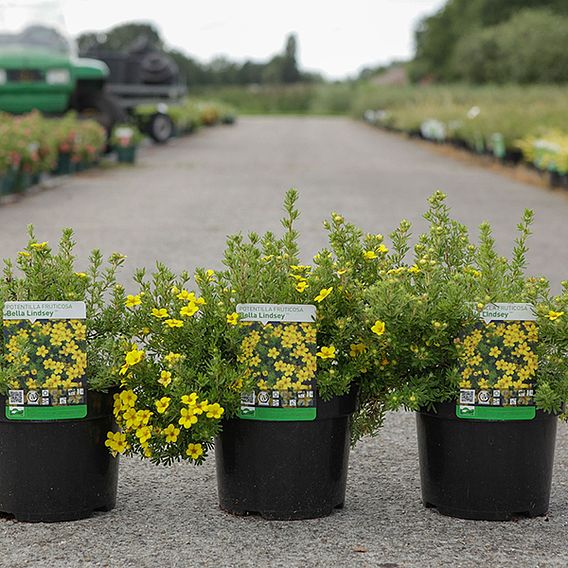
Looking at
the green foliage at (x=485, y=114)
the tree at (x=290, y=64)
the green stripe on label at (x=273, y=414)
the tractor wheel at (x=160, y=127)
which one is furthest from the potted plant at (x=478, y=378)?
the tree at (x=290, y=64)

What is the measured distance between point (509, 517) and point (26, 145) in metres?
12.2

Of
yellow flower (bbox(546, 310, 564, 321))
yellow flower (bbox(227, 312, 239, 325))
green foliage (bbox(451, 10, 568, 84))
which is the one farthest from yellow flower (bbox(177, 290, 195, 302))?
green foliage (bbox(451, 10, 568, 84))

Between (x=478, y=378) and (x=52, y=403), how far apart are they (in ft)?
4.17

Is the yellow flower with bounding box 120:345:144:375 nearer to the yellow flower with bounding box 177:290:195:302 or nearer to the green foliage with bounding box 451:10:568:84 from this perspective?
the yellow flower with bounding box 177:290:195:302

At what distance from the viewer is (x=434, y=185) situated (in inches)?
731

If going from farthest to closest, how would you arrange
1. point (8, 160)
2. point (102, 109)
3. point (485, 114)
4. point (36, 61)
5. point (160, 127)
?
point (160, 127)
point (485, 114)
point (102, 109)
point (36, 61)
point (8, 160)

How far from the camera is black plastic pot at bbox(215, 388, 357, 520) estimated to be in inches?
148

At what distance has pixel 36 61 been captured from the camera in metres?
19.9

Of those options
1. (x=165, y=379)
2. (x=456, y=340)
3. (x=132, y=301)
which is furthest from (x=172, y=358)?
(x=456, y=340)

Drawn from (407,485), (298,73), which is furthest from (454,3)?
(407,485)

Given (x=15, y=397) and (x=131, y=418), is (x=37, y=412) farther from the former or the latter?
(x=131, y=418)

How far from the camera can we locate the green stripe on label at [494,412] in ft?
12.4

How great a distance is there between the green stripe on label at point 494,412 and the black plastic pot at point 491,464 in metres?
0.02

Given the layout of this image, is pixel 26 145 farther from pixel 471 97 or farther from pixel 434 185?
pixel 471 97
